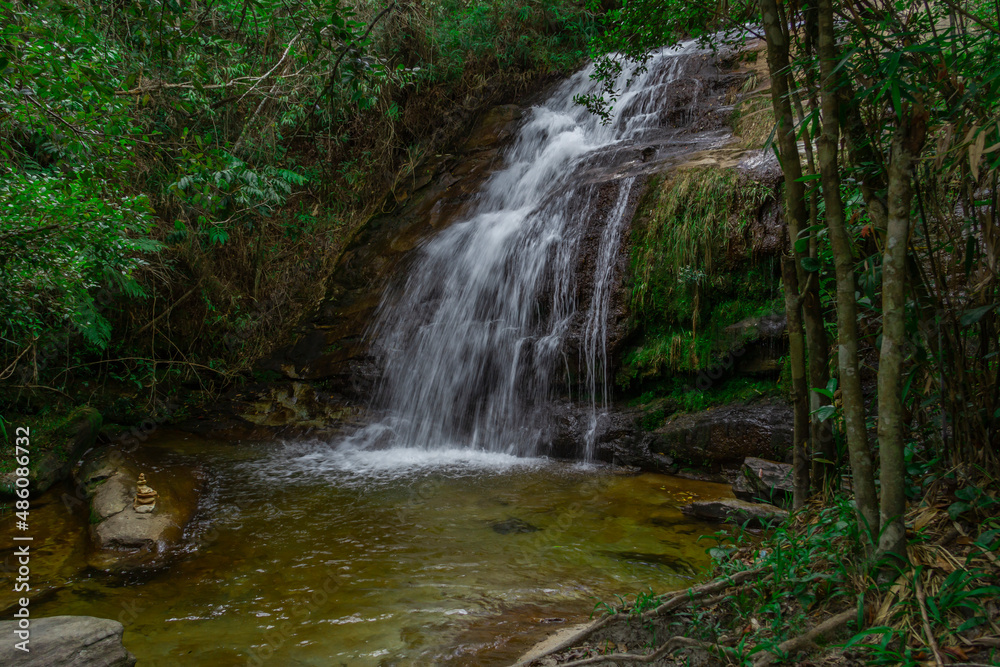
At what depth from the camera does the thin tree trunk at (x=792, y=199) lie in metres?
2.51

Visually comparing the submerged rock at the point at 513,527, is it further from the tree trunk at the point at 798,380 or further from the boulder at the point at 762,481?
the tree trunk at the point at 798,380

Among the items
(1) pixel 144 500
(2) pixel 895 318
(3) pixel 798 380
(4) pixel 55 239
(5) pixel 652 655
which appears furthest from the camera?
(1) pixel 144 500

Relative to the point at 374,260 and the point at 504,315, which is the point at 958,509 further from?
the point at 374,260

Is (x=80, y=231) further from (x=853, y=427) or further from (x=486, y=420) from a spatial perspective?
(x=853, y=427)

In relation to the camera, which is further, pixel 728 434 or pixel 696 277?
pixel 696 277

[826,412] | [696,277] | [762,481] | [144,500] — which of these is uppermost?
[696,277]

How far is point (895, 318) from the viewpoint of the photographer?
1897mm

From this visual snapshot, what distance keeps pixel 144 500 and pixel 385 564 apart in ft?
7.80

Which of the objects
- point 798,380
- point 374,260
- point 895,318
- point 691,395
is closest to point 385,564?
point 798,380

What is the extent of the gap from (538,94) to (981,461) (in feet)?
36.9

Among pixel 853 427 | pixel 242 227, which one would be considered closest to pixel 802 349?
pixel 853 427

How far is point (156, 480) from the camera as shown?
5.43 m

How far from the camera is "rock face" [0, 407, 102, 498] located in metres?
5.30

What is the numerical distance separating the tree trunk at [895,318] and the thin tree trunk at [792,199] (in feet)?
1.82
